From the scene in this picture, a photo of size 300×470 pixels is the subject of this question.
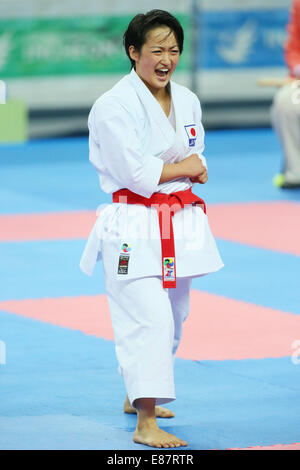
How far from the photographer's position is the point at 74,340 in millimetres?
5762

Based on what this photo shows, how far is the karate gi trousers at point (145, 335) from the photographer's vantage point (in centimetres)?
418

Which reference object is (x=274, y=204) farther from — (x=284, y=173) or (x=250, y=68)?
(x=250, y=68)

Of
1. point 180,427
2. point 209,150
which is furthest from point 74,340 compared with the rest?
point 209,150

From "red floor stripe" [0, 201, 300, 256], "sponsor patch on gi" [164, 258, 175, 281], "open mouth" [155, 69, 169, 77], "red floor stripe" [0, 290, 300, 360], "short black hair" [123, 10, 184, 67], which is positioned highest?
"short black hair" [123, 10, 184, 67]

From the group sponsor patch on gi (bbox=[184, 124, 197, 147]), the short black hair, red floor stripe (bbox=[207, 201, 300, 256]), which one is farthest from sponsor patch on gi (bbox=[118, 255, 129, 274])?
red floor stripe (bbox=[207, 201, 300, 256])

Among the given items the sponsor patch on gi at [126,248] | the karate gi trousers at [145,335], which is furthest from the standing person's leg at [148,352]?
the sponsor patch on gi at [126,248]

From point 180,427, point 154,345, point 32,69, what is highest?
point 32,69

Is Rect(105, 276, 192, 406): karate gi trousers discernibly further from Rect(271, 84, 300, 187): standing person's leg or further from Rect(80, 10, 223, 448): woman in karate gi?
Rect(271, 84, 300, 187): standing person's leg

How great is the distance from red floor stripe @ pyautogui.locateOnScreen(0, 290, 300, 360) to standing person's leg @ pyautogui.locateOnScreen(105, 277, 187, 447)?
123cm

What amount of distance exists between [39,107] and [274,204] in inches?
217

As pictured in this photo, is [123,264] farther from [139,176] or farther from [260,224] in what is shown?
[260,224]

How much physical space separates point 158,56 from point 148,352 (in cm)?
118

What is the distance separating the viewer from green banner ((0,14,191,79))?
14320 millimetres

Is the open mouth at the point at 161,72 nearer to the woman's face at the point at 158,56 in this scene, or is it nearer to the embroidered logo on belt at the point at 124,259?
the woman's face at the point at 158,56
